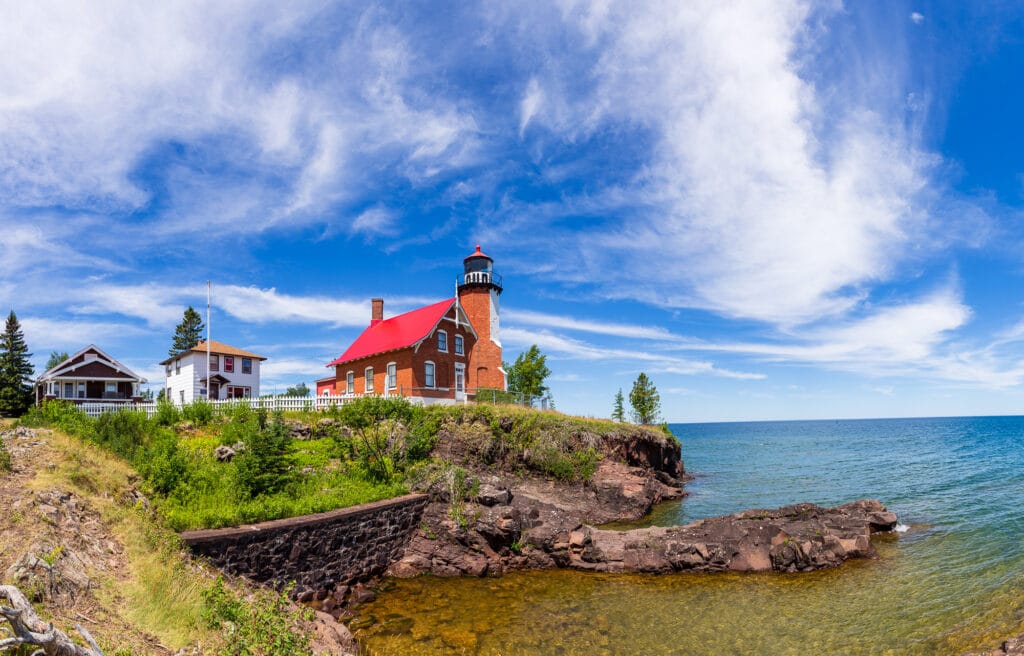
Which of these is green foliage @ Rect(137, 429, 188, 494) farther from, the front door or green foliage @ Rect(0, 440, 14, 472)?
the front door

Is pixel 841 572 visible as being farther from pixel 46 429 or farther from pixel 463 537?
A: pixel 46 429

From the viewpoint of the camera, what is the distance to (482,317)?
3591cm

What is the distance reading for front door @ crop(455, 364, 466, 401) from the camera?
32.7 m

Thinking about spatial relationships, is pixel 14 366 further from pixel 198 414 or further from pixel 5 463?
pixel 5 463

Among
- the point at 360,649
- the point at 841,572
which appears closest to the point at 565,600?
the point at 360,649

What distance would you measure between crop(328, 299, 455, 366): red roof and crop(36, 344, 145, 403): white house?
57.6ft

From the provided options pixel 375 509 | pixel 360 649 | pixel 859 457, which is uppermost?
pixel 375 509

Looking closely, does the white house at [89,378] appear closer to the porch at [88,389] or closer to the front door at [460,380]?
the porch at [88,389]

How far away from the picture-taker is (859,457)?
5297 centimetres

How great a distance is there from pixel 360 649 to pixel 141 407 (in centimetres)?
2213

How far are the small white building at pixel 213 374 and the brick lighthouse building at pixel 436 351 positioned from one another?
886cm

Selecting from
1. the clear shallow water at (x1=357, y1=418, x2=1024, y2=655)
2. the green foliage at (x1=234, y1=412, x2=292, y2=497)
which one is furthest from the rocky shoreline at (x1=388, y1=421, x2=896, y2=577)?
the green foliage at (x1=234, y1=412, x2=292, y2=497)

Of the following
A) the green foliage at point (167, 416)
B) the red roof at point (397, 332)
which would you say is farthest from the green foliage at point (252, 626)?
the red roof at point (397, 332)

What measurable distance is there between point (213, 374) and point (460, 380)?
21.7 metres
